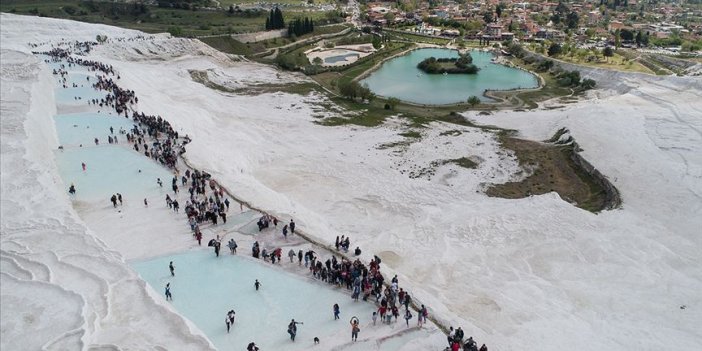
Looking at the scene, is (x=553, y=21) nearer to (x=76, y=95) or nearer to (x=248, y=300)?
(x=76, y=95)

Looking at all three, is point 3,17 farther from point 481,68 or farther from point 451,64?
point 481,68

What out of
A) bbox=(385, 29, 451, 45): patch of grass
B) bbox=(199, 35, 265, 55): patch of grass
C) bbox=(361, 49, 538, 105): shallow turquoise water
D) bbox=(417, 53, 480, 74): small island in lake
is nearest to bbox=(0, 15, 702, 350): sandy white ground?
bbox=(361, 49, 538, 105): shallow turquoise water

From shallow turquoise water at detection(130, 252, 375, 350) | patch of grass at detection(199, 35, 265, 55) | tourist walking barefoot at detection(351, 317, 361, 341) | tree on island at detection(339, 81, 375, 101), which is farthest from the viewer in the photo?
patch of grass at detection(199, 35, 265, 55)

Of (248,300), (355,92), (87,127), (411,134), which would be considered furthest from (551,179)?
(87,127)

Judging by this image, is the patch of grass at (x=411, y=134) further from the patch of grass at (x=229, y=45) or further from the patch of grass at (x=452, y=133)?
the patch of grass at (x=229, y=45)

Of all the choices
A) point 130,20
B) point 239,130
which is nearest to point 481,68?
point 239,130

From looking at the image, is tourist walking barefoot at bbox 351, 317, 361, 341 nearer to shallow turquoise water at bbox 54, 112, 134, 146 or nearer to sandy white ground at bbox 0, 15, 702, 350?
sandy white ground at bbox 0, 15, 702, 350
